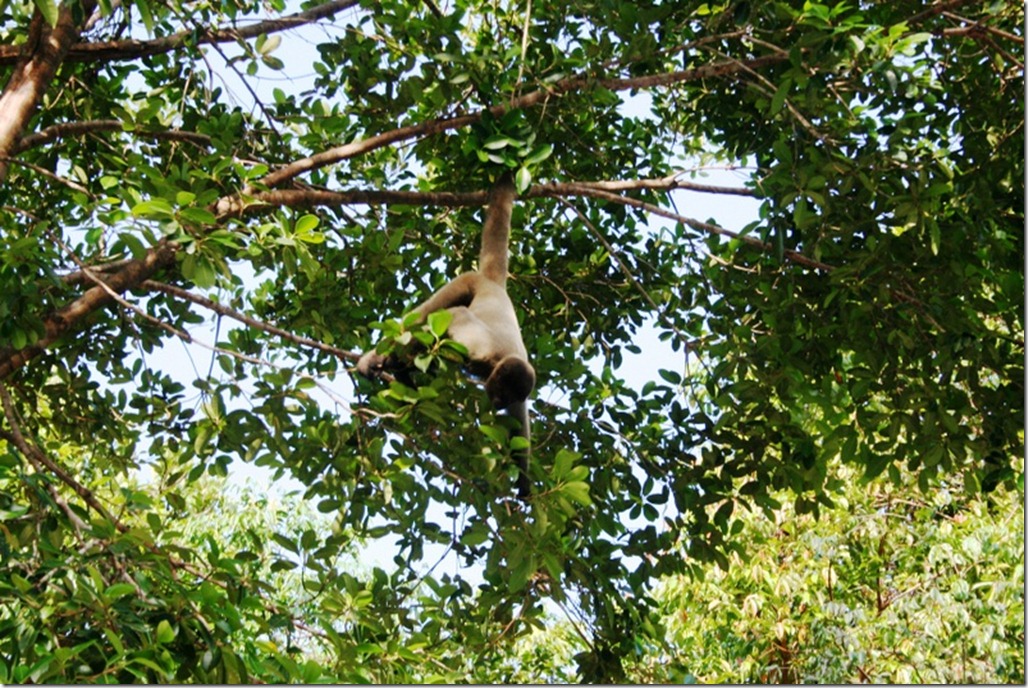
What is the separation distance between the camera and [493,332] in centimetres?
464

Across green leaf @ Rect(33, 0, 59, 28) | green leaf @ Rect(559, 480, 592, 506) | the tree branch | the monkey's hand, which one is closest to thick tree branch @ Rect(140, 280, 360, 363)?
the tree branch

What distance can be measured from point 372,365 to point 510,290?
77.9 inches

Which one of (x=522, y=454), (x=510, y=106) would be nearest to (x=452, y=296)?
(x=510, y=106)

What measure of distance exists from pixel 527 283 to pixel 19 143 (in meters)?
2.96


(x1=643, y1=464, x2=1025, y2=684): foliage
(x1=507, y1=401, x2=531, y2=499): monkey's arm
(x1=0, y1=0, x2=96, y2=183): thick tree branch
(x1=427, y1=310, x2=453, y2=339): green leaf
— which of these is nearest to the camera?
(x1=427, y1=310, x2=453, y2=339): green leaf

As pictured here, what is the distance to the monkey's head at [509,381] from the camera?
458cm

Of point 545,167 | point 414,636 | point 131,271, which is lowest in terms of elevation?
point 414,636

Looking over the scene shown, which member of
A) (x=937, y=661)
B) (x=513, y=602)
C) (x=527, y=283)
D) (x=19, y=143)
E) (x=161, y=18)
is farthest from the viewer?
(x=937, y=661)

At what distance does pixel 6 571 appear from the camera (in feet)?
11.7

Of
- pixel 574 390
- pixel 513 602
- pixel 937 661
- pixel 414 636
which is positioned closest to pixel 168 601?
pixel 414 636

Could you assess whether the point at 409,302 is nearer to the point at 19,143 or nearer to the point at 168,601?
the point at 19,143

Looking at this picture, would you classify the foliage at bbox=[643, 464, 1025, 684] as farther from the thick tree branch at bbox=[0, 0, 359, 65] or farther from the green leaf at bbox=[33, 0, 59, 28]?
the green leaf at bbox=[33, 0, 59, 28]

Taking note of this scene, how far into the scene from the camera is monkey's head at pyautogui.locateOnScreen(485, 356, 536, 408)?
4.58 meters

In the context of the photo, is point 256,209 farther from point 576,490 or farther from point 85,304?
point 576,490
